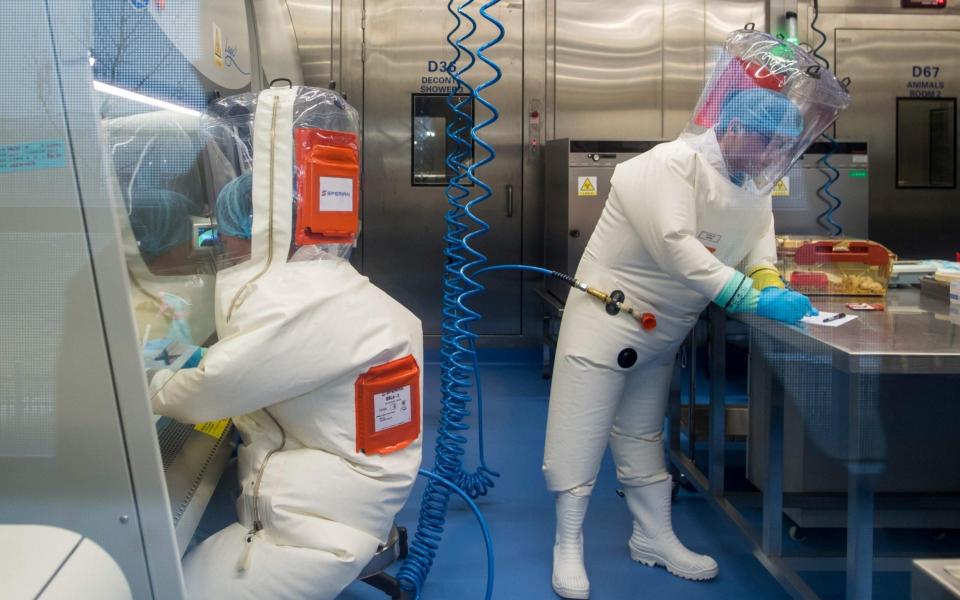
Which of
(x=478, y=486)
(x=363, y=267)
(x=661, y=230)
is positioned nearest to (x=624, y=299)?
(x=661, y=230)

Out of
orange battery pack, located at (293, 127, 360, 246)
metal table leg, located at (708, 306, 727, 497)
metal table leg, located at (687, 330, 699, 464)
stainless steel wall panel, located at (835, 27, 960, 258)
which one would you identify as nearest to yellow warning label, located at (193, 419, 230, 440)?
orange battery pack, located at (293, 127, 360, 246)

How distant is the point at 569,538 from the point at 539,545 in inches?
9.9

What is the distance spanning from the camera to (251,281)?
1273 millimetres

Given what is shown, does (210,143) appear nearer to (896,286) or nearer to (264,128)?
(264,128)

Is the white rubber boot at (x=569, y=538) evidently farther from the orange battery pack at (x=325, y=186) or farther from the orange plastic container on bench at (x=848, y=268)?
the orange battery pack at (x=325, y=186)

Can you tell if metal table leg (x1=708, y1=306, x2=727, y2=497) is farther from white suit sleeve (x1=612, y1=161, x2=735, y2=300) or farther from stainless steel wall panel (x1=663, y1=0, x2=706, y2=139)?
stainless steel wall panel (x1=663, y1=0, x2=706, y2=139)

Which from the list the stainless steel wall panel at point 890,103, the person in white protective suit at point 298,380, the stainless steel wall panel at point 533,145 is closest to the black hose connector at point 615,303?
the person in white protective suit at point 298,380

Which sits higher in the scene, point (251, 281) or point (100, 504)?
point (251, 281)

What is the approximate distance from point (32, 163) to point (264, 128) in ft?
1.67

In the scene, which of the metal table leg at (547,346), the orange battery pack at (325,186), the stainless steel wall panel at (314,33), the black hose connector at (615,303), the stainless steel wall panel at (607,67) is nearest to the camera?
the orange battery pack at (325,186)

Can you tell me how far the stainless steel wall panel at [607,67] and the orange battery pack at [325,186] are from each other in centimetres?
A: 355

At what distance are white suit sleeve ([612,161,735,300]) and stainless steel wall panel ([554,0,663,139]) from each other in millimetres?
2953

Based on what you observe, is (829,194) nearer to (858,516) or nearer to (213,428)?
(858,516)

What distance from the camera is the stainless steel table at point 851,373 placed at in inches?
55.2
